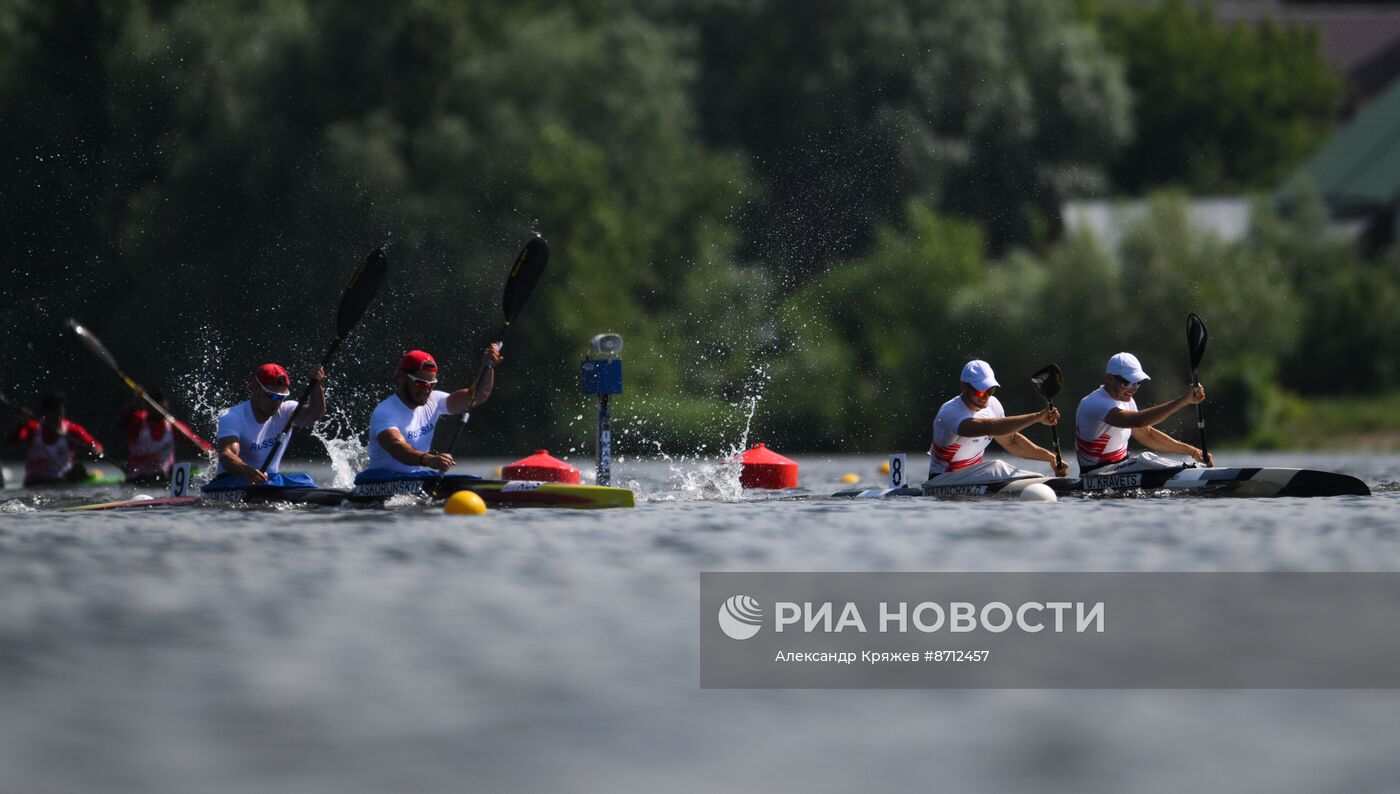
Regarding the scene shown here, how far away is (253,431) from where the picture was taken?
52.0 feet

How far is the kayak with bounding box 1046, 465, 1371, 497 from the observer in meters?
15.1

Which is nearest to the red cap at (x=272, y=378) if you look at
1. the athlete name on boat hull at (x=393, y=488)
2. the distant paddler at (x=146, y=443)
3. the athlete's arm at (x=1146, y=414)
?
the athlete name on boat hull at (x=393, y=488)

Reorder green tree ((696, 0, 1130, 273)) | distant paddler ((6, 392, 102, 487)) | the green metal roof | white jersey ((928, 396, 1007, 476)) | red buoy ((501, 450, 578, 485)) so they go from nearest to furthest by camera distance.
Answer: white jersey ((928, 396, 1007, 476)), red buoy ((501, 450, 578, 485)), distant paddler ((6, 392, 102, 487)), the green metal roof, green tree ((696, 0, 1130, 273))

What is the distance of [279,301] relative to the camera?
3528 cm

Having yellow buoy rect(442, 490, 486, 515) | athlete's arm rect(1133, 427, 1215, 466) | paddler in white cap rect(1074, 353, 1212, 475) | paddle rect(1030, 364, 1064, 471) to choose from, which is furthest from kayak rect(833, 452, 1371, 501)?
yellow buoy rect(442, 490, 486, 515)

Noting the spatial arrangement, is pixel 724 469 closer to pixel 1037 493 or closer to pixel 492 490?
pixel 1037 493

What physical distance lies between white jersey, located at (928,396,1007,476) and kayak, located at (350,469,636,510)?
9.13 feet

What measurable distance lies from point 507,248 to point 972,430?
870 inches

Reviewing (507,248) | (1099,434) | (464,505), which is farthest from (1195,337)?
(507,248)

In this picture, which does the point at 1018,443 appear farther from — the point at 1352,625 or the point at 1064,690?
the point at 1064,690

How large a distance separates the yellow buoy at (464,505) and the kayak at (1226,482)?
495 centimetres

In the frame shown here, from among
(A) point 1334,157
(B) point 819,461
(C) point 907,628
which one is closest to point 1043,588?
(C) point 907,628

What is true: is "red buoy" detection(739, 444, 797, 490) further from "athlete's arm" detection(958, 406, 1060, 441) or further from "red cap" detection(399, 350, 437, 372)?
"red cap" detection(399, 350, 437, 372)

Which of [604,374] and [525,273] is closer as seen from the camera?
[604,374]
